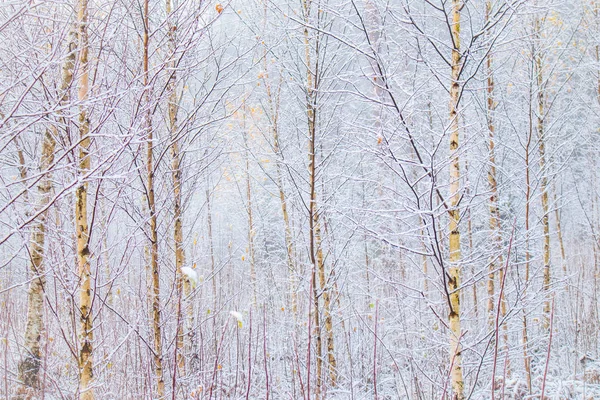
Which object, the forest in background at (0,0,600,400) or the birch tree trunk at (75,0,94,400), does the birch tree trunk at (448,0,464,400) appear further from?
the birch tree trunk at (75,0,94,400)

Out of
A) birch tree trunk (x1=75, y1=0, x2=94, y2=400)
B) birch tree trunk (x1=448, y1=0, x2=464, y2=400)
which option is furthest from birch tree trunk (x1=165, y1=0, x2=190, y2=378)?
birch tree trunk (x1=448, y1=0, x2=464, y2=400)

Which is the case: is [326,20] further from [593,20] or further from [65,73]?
[593,20]

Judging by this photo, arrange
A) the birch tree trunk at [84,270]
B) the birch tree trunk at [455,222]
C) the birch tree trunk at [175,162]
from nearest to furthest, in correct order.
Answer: the birch tree trunk at [84,270], the birch tree trunk at [455,222], the birch tree trunk at [175,162]

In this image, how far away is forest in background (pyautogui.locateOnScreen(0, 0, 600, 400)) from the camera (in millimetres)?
2252

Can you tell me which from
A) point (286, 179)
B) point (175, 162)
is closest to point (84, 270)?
point (175, 162)

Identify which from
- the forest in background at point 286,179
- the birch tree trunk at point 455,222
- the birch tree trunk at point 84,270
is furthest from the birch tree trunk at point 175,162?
the birch tree trunk at point 455,222

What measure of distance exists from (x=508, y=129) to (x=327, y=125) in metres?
2.97

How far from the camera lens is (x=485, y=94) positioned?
5512 mm

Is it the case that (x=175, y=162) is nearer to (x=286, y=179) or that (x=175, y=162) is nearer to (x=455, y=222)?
(x=286, y=179)

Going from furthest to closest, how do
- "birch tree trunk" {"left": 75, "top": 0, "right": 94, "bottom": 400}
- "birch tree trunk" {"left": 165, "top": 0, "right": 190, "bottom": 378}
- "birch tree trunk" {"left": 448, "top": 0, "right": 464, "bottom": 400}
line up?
"birch tree trunk" {"left": 165, "top": 0, "right": 190, "bottom": 378}, "birch tree trunk" {"left": 448, "top": 0, "right": 464, "bottom": 400}, "birch tree trunk" {"left": 75, "top": 0, "right": 94, "bottom": 400}

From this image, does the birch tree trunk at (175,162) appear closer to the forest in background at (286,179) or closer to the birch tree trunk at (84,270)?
the forest in background at (286,179)

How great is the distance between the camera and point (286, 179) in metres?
4.98

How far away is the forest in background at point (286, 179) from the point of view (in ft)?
7.39

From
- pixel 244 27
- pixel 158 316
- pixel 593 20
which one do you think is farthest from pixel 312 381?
pixel 593 20
